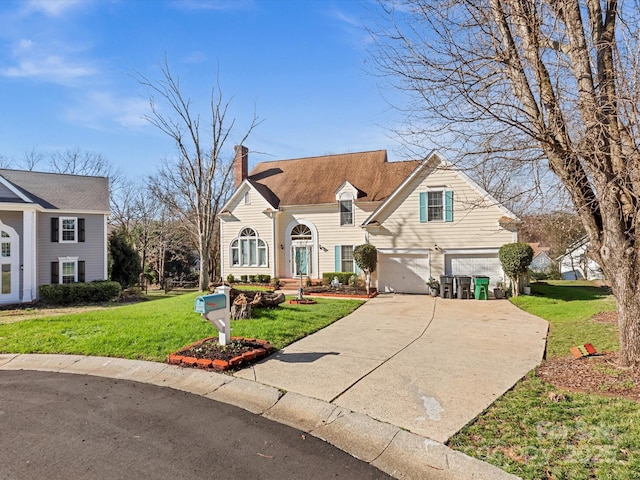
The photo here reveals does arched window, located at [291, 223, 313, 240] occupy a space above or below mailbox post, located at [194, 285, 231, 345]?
above

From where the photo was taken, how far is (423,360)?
269 inches

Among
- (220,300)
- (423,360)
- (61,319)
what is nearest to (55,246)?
(61,319)

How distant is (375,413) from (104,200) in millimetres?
22686

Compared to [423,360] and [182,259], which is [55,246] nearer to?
[182,259]

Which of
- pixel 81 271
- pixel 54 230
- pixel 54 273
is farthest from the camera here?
pixel 81 271

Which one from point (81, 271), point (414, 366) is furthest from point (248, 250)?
point (414, 366)

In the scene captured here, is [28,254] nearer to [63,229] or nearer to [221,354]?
[63,229]

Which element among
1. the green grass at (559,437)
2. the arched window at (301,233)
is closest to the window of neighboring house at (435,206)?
the arched window at (301,233)

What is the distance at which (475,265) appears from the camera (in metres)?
16.9

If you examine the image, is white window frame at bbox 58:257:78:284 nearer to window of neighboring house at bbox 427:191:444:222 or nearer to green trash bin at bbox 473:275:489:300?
window of neighboring house at bbox 427:191:444:222

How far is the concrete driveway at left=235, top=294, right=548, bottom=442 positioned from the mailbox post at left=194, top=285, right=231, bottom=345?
97cm

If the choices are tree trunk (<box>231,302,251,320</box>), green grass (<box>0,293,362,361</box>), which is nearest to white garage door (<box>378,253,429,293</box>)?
green grass (<box>0,293,362,361</box>)

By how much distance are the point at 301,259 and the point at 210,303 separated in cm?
1536

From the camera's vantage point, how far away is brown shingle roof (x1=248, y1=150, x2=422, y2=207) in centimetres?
2170
